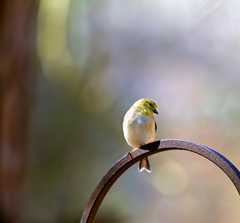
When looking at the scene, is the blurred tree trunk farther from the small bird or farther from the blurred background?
the small bird

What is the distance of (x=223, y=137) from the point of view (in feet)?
6.02

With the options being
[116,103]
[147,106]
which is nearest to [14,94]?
[116,103]

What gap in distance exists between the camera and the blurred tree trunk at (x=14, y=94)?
7.52ft

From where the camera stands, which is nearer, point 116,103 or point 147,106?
point 147,106

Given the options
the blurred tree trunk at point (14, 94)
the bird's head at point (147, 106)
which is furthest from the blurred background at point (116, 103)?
the bird's head at point (147, 106)

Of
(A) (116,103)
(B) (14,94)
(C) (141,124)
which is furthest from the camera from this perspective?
(B) (14,94)

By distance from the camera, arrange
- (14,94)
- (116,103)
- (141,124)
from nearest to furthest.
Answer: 1. (141,124)
2. (116,103)
3. (14,94)

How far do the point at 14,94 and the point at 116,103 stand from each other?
0.86 meters

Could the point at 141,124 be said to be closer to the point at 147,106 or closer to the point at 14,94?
the point at 147,106

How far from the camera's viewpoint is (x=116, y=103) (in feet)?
7.34

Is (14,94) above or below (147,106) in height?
above

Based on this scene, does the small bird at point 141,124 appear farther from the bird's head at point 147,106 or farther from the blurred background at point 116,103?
the blurred background at point 116,103

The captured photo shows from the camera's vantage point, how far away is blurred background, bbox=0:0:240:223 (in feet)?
6.16

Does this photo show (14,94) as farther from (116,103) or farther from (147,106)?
(147,106)
